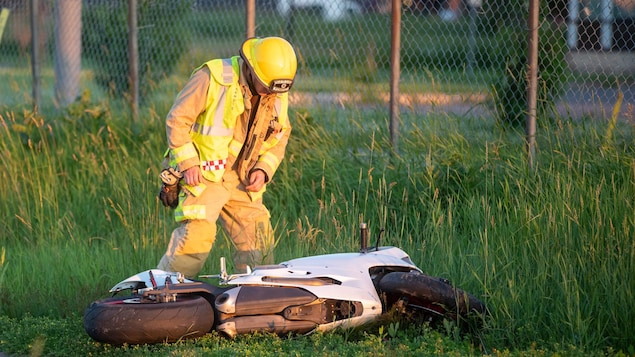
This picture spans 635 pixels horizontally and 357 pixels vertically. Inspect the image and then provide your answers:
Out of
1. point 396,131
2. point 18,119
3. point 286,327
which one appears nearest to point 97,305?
point 286,327

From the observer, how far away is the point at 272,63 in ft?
18.8

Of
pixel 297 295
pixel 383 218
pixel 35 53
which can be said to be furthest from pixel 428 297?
pixel 35 53

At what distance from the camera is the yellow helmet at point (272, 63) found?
572cm

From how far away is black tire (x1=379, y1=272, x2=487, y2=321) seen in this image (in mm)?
5117

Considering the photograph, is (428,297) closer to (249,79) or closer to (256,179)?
(256,179)

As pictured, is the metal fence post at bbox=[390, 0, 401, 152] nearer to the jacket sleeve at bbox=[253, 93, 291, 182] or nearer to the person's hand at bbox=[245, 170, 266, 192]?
the jacket sleeve at bbox=[253, 93, 291, 182]

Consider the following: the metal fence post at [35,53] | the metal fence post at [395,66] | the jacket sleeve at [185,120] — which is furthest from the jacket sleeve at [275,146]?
the metal fence post at [35,53]

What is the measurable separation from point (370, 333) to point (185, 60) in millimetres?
7074

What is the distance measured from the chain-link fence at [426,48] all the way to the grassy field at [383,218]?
0.29 m

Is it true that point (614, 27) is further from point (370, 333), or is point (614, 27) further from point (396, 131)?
point (370, 333)

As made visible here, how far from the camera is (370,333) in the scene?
205 inches

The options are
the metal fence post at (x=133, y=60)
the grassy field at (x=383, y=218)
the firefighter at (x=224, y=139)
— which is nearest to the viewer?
the grassy field at (x=383, y=218)

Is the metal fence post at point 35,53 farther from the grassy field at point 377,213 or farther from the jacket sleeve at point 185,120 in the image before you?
the jacket sleeve at point 185,120

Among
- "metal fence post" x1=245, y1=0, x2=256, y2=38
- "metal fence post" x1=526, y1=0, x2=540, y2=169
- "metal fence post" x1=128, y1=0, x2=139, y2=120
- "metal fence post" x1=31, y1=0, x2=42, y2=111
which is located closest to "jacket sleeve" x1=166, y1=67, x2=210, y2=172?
"metal fence post" x1=526, y1=0, x2=540, y2=169
